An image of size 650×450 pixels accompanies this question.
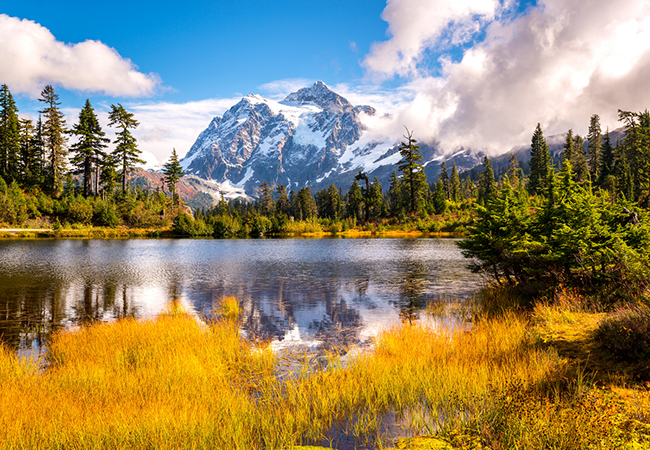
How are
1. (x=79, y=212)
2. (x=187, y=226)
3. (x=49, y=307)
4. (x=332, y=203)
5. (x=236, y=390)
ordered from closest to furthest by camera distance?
1. (x=236, y=390)
2. (x=49, y=307)
3. (x=79, y=212)
4. (x=187, y=226)
5. (x=332, y=203)

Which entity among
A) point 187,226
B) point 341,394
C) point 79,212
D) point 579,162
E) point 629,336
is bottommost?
point 341,394

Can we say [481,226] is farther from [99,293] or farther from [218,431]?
[99,293]

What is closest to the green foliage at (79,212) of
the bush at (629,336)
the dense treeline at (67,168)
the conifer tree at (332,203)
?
the dense treeline at (67,168)

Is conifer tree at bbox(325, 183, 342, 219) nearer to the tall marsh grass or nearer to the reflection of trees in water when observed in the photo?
the reflection of trees in water

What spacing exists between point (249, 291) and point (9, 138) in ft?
275

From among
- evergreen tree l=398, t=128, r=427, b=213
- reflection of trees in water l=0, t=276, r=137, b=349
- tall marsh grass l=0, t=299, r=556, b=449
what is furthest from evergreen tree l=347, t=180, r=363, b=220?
tall marsh grass l=0, t=299, r=556, b=449

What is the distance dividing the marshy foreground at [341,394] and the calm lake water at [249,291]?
10.0 ft

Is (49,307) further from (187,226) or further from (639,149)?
(639,149)

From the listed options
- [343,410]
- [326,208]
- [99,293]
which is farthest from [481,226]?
[326,208]

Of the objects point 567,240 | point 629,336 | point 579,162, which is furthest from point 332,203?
point 629,336

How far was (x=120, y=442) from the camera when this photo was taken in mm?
4633

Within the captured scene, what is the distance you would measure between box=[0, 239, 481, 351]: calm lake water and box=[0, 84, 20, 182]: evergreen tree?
5434cm

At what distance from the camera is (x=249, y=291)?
19.7 metres

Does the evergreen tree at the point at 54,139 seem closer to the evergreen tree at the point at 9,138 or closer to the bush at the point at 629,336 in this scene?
the evergreen tree at the point at 9,138
